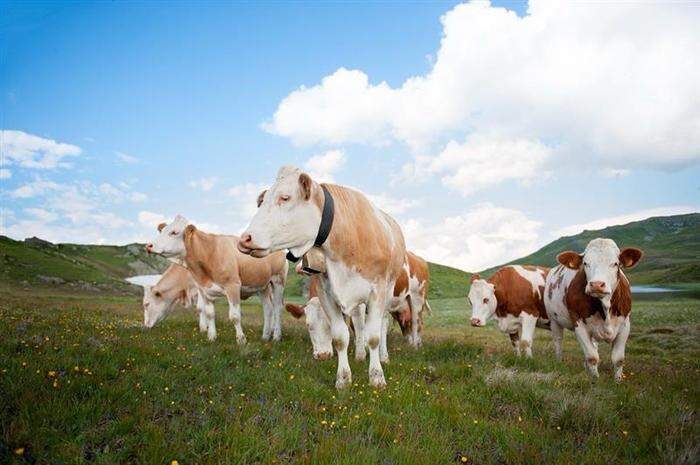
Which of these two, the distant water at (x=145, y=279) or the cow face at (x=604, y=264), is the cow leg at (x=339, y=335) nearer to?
the cow face at (x=604, y=264)

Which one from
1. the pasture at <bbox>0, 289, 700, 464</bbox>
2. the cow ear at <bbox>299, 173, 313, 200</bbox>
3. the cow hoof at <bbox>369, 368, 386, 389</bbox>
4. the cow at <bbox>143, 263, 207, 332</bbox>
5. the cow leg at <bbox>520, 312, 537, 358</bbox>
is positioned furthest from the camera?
the cow at <bbox>143, 263, 207, 332</bbox>

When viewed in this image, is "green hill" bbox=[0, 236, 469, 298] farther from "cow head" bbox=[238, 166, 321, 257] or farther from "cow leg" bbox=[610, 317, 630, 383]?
"cow leg" bbox=[610, 317, 630, 383]

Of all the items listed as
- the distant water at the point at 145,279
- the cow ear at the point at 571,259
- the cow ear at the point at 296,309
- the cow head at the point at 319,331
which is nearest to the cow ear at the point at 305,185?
the cow head at the point at 319,331

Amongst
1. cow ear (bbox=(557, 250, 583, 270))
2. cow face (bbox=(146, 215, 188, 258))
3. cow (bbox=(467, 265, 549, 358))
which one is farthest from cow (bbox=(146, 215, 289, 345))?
cow ear (bbox=(557, 250, 583, 270))

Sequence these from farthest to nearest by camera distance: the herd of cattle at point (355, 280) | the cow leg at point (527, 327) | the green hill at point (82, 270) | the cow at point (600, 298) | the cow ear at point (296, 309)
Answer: the green hill at point (82, 270), the cow ear at point (296, 309), the cow leg at point (527, 327), the cow at point (600, 298), the herd of cattle at point (355, 280)

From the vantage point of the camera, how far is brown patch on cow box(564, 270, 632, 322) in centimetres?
803

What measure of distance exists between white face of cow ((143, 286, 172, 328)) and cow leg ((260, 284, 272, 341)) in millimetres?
3997

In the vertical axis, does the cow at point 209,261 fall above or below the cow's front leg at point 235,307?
above

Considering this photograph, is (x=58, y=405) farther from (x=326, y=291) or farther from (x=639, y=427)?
(x=639, y=427)

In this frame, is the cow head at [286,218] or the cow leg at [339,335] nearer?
the cow head at [286,218]

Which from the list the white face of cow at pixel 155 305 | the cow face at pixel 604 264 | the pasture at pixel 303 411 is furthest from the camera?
the white face of cow at pixel 155 305

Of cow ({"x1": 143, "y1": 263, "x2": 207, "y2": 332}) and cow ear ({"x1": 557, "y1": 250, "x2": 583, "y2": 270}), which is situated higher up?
cow ear ({"x1": 557, "y1": 250, "x2": 583, "y2": 270})

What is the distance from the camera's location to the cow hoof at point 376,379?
20.4ft

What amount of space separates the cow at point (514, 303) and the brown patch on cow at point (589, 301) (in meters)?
1.91
